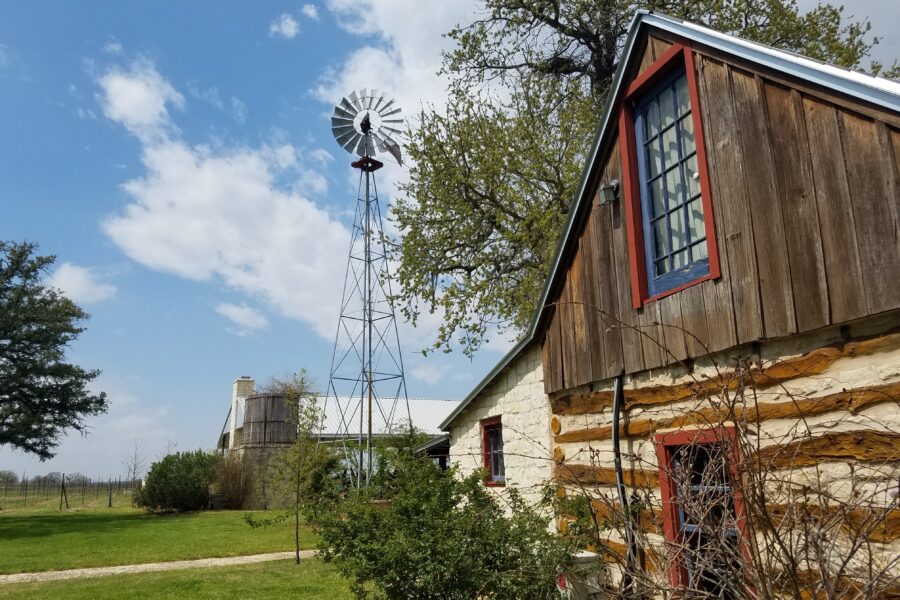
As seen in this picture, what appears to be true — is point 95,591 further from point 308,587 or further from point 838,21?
point 838,21

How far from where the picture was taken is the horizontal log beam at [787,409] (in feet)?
14.0

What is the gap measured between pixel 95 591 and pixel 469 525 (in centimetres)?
909

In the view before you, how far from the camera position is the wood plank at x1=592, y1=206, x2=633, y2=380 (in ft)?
23.0

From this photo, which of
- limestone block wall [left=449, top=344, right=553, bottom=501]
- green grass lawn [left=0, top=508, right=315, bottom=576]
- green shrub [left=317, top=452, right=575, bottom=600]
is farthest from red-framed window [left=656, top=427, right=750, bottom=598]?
green grass lawn [left=0, top=508, right=315, bottom=576]

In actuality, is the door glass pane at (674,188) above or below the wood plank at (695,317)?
above

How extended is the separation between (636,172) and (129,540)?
1925 centimetres

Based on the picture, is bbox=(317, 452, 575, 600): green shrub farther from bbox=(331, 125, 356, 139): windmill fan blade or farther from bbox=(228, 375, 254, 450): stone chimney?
bbox=(228, 375, 254, 450): stone chimney

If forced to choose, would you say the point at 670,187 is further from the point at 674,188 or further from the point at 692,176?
the point at 692,176

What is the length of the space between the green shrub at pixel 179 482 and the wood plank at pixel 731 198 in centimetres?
2885

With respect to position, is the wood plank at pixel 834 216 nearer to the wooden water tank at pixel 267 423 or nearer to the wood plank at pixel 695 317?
the wood plank at pixel 695 317

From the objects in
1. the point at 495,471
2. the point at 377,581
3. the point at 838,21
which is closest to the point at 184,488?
the point at 495,471

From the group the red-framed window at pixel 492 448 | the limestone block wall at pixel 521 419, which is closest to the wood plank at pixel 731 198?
the limestone block wall at pixel 521 419

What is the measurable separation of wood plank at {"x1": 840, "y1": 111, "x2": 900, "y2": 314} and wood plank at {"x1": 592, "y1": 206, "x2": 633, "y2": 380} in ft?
8.71

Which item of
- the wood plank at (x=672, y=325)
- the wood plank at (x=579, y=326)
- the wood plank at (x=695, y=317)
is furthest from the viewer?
the wood plank at (x=579, y=326)
